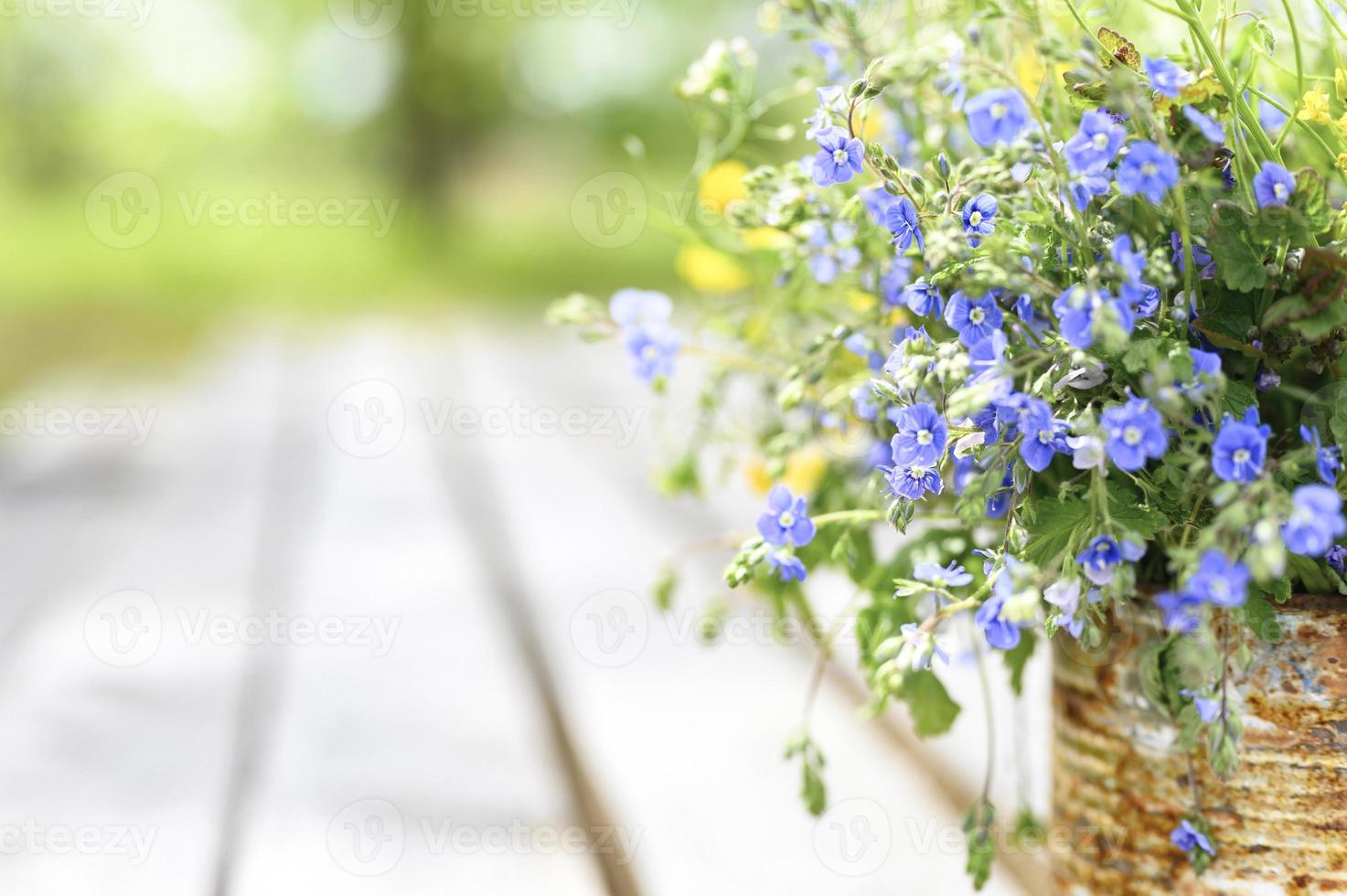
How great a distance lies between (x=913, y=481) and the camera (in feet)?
1.70

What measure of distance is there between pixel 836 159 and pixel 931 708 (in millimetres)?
350

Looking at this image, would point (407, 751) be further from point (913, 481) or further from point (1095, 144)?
point (1095, 144)

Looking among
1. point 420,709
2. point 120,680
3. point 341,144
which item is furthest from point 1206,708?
point 341,144

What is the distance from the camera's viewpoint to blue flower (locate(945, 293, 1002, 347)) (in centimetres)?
51

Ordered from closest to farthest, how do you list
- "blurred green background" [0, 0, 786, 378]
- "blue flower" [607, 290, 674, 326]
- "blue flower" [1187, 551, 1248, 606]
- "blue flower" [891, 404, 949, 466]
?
"blue flower" [1187, 551, 1248, 606] → "blue flower" [891, 404, 949, 466] → "blue flower" [607, 290, 674, 326] → "blurred green background" [0, 0, 786, 378]

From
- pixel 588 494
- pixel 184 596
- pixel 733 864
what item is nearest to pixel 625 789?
pixel 733 864

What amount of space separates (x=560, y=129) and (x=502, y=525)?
1131cm

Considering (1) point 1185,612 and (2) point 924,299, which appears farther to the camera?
(2) point 924,299

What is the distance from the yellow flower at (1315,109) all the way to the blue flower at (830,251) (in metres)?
0.24

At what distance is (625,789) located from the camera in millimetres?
876

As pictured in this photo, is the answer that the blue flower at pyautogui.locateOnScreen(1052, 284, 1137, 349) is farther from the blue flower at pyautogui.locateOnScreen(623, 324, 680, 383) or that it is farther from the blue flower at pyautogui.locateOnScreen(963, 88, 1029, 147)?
the blue flower at pyautogui.locateOnScreen(623, 324, 680, 383)

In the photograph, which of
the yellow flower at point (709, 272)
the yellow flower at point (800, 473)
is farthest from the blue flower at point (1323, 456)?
the yellow flower at point (709, 272)

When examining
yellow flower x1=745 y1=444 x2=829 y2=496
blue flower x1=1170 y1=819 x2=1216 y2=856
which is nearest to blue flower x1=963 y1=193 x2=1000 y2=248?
blue flower x1=1170 y1=819 x2=1216 y2=856

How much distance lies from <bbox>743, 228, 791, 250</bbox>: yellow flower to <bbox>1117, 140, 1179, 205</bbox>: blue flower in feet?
1.06
